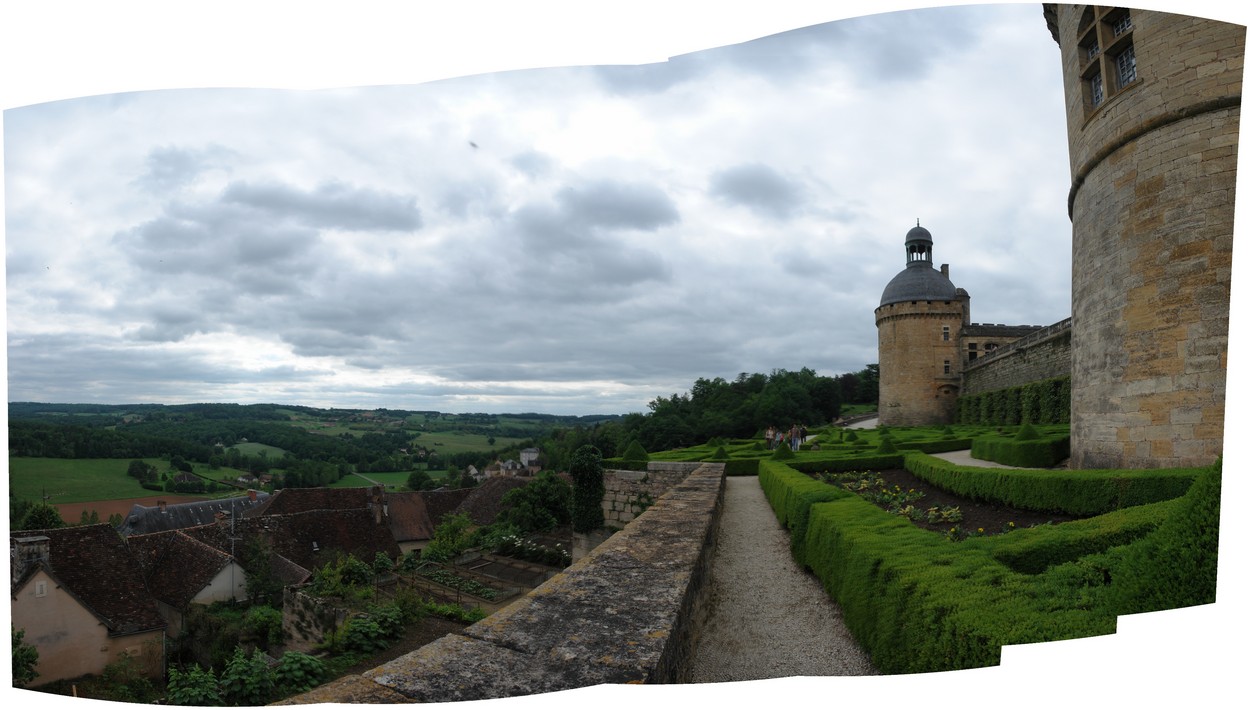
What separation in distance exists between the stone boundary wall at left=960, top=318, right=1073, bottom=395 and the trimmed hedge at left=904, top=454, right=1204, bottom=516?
16504 mm

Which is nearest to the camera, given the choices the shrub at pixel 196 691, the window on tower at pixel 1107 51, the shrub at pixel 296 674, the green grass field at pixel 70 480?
the shrub at pixel 196 691

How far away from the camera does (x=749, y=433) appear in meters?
41.7

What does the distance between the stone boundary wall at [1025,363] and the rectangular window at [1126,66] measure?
1789 cm

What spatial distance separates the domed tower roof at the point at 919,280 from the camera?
3869 cm

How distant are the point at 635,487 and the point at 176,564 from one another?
8.70 m

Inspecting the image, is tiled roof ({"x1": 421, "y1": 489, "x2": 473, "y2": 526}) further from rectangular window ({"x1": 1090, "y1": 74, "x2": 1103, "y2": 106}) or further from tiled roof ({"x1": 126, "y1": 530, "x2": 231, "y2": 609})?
rectangular window ({"x1": 1090, "y1": 74, "x2": 1103, "y2": 106})

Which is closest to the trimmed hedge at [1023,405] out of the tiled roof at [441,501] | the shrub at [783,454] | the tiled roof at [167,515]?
the shrub at [783,454]

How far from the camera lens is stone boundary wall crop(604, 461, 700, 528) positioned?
45.1 feet

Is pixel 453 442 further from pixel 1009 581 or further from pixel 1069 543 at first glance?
pixel 1009 581

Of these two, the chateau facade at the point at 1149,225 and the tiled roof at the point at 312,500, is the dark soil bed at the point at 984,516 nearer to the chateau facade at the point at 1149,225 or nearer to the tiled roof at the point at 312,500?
the chateau facade at the point at 1149,225

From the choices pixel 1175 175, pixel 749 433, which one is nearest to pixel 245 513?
pixel 1175 175

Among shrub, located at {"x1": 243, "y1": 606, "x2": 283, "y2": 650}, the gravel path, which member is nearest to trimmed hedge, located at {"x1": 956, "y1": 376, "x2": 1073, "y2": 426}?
the gravel path

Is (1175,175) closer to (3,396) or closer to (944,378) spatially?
(3,396)

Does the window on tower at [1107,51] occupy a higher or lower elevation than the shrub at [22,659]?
higher
